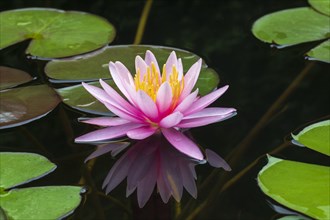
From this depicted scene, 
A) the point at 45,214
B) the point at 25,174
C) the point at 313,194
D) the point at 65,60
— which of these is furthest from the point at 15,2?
the point at 313,194

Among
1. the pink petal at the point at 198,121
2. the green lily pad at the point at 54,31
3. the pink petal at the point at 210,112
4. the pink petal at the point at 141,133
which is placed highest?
the pink petal at the point at 210,112

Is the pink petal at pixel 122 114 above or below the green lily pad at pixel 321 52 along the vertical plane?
above

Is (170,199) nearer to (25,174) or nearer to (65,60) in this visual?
(25,174)

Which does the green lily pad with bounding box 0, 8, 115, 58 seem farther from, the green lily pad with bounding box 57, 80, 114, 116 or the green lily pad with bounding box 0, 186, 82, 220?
the green lily pad with bounding box 0, 186, 82, 220

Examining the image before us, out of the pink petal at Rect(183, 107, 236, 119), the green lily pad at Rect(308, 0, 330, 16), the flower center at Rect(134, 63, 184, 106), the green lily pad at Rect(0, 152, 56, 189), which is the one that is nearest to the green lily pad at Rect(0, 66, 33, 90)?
the green lily pad at Rect(0, 152, 56, 189)

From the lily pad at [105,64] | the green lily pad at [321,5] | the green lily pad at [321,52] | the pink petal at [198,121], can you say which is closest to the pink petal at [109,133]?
the pink petal at [198,121]

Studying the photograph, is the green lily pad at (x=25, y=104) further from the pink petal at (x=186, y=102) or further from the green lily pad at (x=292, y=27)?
the green lily pad at (x=292, y=27)
